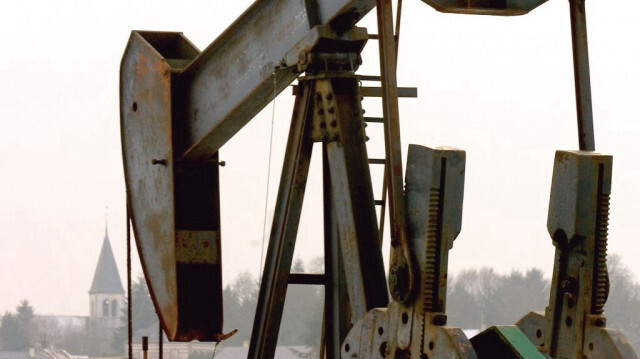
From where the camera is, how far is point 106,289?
150875 mm

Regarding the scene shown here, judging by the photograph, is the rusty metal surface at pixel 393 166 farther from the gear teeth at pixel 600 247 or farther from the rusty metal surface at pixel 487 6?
the gear teeth at pixel 600 247

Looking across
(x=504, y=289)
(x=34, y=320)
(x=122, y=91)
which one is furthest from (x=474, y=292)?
(x=122, y=91)

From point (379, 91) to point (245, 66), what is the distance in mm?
1093

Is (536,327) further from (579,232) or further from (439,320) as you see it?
(439,320)

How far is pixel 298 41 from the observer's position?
13852 mm

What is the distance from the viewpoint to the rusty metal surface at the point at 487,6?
12.8 m

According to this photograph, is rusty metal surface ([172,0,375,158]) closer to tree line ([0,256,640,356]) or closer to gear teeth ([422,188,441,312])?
gear teeth ([422,188,441,312])

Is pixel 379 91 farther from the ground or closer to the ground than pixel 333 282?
farther from the ground

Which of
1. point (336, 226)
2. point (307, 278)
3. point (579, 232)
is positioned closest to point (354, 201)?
point (336, 226)

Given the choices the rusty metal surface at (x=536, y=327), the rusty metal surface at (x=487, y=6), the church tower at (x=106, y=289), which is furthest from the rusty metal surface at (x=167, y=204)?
the church tower at (x=106, y=289)

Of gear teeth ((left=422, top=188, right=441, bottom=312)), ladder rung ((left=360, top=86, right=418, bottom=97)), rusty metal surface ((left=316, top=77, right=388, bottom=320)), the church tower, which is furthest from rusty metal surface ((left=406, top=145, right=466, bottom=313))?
the church tower

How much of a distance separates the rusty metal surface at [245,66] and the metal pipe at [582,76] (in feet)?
4.55

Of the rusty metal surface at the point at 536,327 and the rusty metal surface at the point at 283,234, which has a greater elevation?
the rusty metal surface at the point at 283,234

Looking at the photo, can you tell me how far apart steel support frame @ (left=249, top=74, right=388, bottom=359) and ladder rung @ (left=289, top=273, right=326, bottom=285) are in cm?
20
